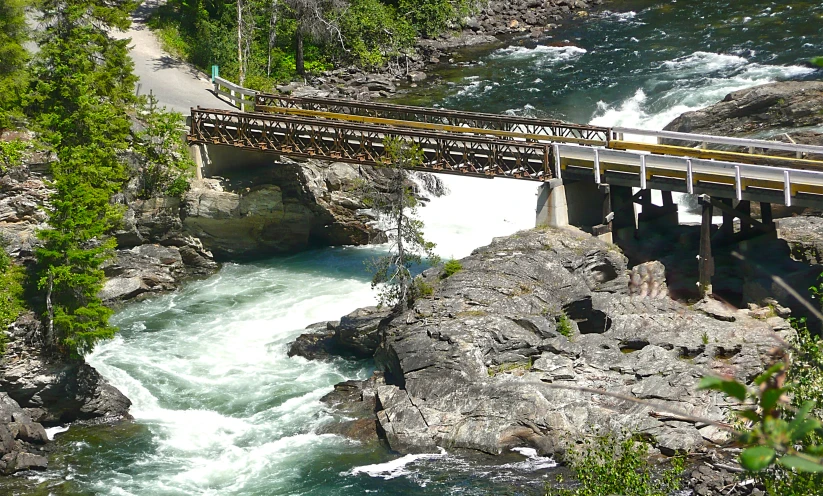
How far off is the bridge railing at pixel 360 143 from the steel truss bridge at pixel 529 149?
1.4 inches

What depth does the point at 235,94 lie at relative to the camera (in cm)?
4653

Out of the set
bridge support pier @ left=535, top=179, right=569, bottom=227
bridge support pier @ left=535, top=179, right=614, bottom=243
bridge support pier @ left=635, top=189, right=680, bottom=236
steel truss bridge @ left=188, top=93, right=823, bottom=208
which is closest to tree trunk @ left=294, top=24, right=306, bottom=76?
steel truss bridge @ left=188, top=93, right=823, bottom=208

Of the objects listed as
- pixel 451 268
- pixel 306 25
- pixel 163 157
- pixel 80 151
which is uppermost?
→ pixel 306 25

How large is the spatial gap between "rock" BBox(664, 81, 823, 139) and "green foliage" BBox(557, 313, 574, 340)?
16.4 m

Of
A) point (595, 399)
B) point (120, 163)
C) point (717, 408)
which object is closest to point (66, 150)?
point (120, 163)

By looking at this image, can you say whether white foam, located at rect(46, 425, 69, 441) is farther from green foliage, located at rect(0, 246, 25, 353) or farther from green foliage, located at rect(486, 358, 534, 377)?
green foliage, located at rect(486, 358, 534, 377)

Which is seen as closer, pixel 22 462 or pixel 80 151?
pixel 22 462

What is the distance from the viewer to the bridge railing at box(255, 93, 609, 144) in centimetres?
3603

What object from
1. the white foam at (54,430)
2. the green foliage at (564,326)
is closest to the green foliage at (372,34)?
the green foliage at (564,326)

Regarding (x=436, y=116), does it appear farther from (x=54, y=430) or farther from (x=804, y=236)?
(x=54, y=430)

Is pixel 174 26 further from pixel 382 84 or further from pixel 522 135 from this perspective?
pixel 522 135

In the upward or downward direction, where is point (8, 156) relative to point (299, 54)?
downward

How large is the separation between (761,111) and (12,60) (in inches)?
1140

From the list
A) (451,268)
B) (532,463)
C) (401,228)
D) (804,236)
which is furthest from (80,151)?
(804,236)
